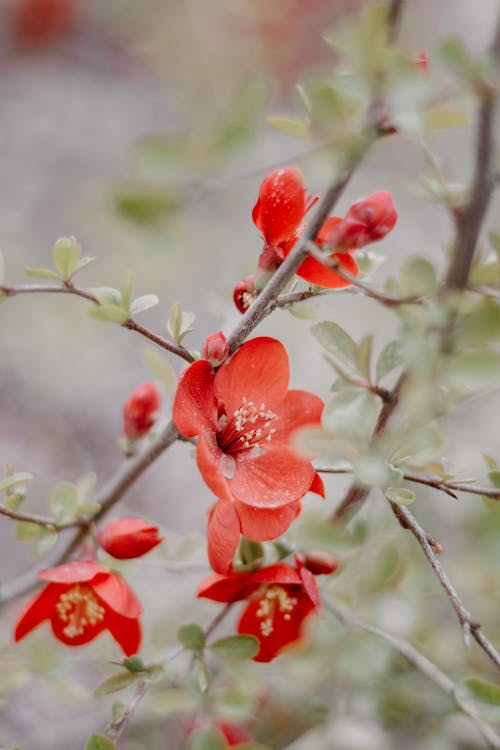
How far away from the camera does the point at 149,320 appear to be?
2428 mm

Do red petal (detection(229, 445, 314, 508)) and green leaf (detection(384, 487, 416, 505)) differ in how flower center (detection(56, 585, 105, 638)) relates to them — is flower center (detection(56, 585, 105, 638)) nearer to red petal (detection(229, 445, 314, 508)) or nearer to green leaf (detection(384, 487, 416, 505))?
red petal (detection(229, 445, 314, 508))

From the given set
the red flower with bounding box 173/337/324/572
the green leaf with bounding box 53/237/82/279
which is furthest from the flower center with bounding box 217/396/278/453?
the green leaf with bounding box 53/237/82/279

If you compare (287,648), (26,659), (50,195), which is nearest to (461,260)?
(287,648)

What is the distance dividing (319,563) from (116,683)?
0.22m

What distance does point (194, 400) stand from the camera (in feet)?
2.23

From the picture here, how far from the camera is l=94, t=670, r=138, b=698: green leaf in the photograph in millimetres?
709

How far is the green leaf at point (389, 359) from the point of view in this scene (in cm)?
62

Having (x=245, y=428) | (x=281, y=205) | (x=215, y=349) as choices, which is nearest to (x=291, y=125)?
(x=281, y=205)

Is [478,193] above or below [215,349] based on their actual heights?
above

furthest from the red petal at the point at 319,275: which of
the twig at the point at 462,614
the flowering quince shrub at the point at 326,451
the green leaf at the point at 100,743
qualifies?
the green leaf at the point at 100,743

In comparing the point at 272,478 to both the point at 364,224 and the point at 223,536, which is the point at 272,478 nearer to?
the point at 223,536

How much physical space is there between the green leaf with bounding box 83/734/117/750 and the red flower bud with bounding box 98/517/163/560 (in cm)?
16

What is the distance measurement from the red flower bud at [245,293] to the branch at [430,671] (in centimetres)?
30

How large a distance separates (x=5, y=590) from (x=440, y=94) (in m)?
0.71
